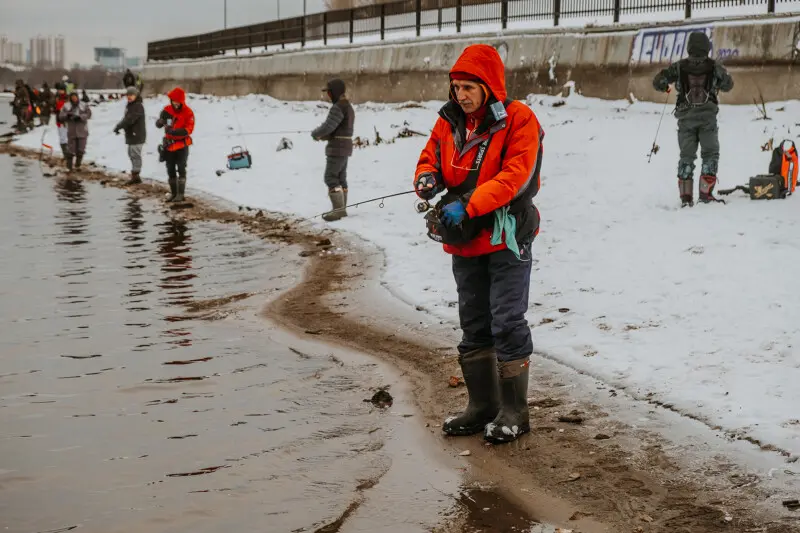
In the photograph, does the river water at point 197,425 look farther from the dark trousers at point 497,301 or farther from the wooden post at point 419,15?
the wooden post at point 419,15

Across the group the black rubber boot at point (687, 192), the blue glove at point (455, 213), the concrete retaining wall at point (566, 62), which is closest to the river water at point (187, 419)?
the blue glove at point (455, 213)

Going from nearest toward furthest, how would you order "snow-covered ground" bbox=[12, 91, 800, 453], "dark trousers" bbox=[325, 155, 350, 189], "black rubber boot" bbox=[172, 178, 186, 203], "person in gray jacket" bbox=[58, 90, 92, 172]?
"snow-covered ground" bbox=[12, 91, 800, 453]
"dark trousers" bbox=[325, 155, 350, 189]
"black rubber boot" bbox=[172, 178, 186, 203]
"person in gray jacket" bbox=[58, 90, 92, 172]

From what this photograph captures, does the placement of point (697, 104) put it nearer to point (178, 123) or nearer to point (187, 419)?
point (187, 419)

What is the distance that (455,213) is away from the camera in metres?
4.68

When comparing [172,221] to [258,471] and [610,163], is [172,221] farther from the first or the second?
[258,471]

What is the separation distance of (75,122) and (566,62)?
442 inches

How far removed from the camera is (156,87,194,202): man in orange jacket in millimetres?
15859

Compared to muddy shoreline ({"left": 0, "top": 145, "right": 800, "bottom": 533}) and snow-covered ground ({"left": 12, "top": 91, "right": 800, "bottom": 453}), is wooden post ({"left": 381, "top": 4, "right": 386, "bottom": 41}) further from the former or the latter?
muddy shoreline ({"left": 0, "top": 145, "right": 800, "bottom": 533})

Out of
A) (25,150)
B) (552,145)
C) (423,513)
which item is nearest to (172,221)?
(552,145)

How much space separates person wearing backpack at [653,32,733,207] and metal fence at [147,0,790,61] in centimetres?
679

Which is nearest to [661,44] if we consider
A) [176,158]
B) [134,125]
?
[176,158]

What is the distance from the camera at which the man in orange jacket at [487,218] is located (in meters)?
4.70

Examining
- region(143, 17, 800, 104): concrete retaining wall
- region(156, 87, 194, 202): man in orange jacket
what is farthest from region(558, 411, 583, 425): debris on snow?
region(143, 17, 800, 104): concrete retaining wall

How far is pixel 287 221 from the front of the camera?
44.7ft
